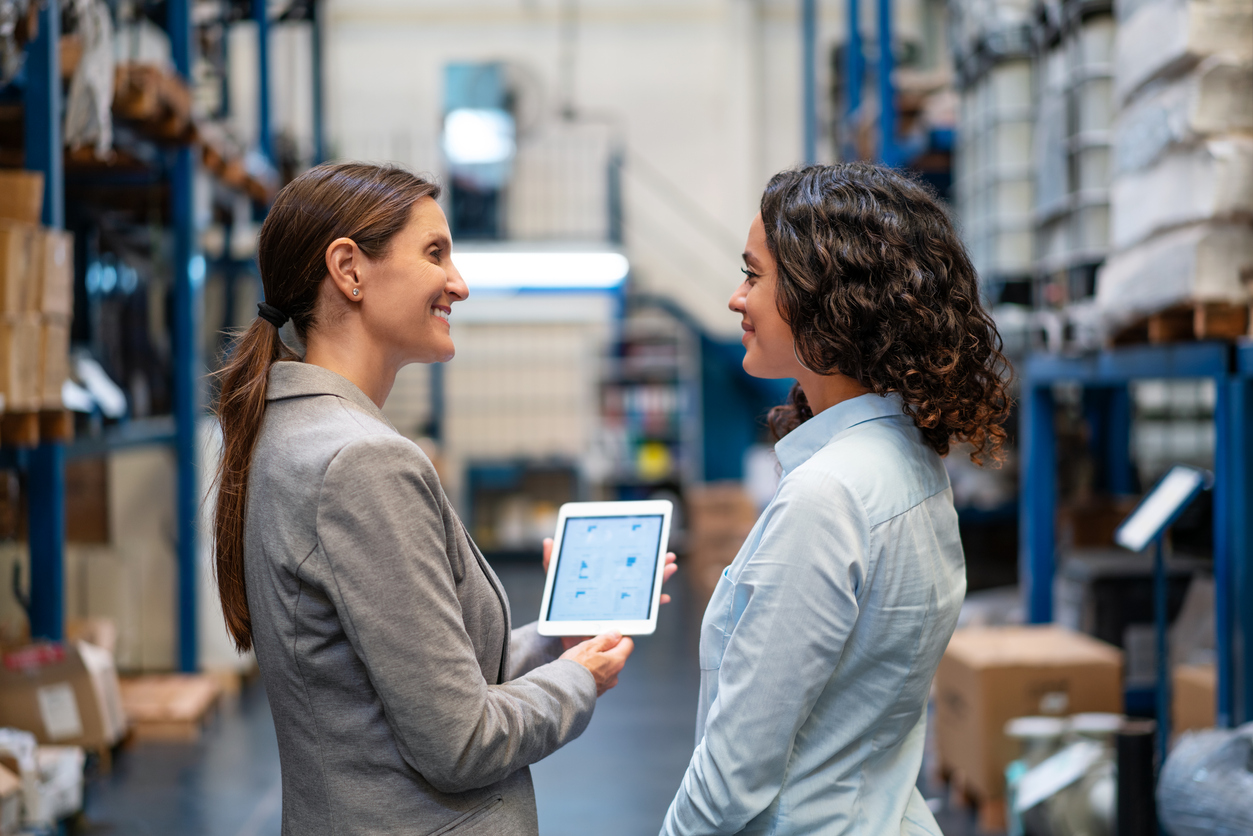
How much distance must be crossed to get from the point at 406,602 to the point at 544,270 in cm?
977

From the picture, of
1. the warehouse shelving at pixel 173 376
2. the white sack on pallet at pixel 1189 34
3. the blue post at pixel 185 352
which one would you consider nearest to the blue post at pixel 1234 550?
the white sack on pallet at pixel 1189 34

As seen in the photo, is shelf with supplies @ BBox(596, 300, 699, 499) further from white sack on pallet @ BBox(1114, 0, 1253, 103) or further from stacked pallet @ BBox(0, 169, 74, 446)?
white sack on pallet @ BBox(1114, 0, 1253, 103)

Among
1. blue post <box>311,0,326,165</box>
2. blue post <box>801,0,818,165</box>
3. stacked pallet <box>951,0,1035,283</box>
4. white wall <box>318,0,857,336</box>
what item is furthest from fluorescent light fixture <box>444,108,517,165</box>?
stacked pallet <box>951,0,1035,283</box>

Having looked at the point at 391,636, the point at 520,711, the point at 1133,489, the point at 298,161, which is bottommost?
the point at 1133,489

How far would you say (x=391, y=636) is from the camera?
1268 mm

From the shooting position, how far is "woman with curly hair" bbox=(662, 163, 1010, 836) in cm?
128

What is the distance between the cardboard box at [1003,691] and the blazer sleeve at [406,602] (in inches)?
110

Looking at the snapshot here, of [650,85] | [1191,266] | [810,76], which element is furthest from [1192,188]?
[650,85]

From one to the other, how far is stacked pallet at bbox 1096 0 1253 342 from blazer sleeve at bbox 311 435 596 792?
8.36 ft

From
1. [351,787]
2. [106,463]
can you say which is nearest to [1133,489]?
[106,463]

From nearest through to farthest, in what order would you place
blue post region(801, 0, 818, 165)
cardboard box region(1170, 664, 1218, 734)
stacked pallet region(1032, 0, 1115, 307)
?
1. cardboard box region(1170, 664, 1218, 734)
2. stacked pallet region(1032, 0, 1115, 307)
3. blue post region(801, 0, 818, 165)

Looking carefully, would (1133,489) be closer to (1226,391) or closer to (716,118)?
(1226,391)

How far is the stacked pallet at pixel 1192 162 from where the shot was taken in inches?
118

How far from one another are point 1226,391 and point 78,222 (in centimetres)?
559
